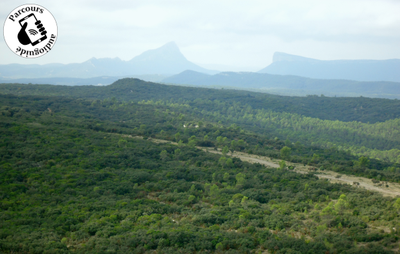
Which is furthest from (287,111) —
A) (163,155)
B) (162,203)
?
(162,203)

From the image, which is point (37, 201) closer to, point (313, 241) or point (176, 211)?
point (176, 211)

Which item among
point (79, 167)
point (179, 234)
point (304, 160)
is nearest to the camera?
point (179, 234)

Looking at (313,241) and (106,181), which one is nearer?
(313,241)

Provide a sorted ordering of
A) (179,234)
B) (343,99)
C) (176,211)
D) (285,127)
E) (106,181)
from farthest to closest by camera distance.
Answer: (343,99) < (285,127) < (106,181) < (176,211) < (179,234)

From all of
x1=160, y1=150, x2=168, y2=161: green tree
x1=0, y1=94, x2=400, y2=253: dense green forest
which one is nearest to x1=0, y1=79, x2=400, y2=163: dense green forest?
x1=160, y1=150, x2=168, y2=161: green tree

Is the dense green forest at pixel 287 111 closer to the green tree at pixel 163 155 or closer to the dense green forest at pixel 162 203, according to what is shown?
the green tree at pixel 163 155

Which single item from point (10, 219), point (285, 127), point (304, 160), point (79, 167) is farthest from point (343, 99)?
point (10, 219)

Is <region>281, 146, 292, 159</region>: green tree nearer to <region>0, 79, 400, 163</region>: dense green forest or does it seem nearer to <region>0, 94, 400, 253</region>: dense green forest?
<region>0, 94, 400, 253</region>: dense green forest
